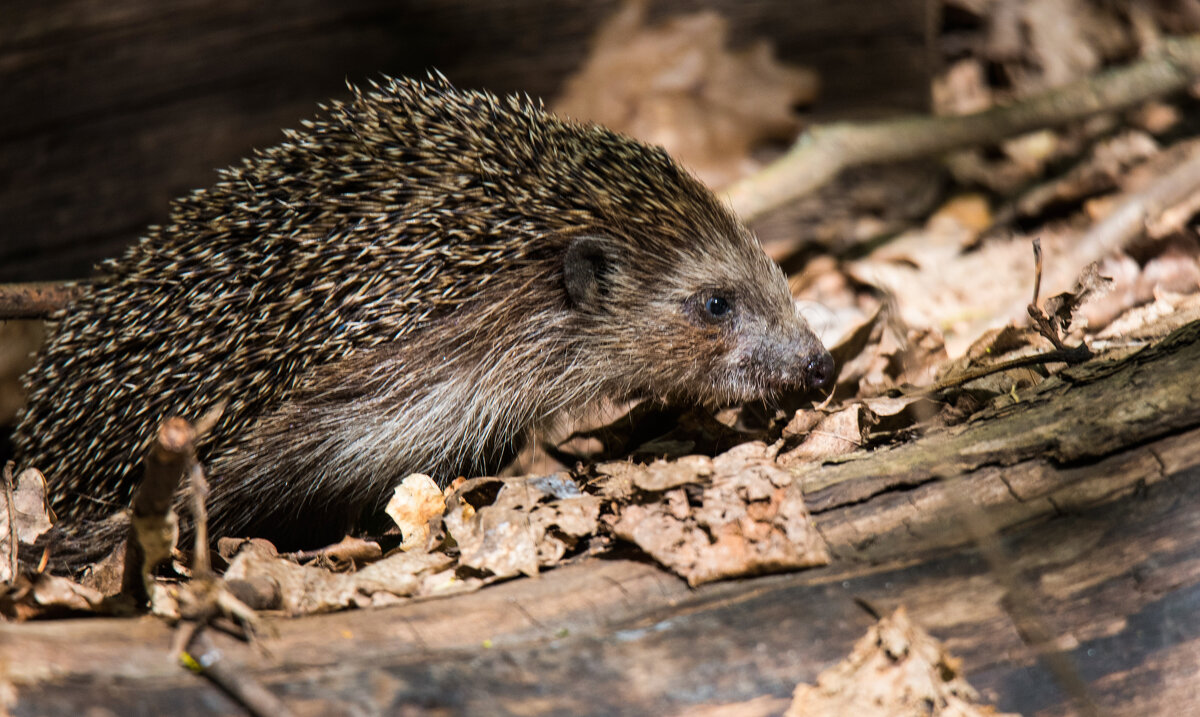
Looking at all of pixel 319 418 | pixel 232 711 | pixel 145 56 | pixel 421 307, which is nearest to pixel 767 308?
pixel 421 307

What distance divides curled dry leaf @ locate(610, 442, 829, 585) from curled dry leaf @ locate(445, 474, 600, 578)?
6.8 inches

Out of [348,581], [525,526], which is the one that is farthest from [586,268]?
[348,581]

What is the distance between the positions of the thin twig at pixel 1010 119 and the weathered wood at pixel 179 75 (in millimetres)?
965

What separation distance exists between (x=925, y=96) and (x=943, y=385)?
15.5 feet

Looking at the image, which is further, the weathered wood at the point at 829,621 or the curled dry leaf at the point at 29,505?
the curled dry leaf at the point at 29,505

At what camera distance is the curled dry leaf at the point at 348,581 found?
322cm

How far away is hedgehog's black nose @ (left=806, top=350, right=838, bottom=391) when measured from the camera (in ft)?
16.1

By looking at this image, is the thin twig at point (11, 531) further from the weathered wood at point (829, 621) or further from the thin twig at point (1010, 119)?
the thin twig at point (1010, 119)

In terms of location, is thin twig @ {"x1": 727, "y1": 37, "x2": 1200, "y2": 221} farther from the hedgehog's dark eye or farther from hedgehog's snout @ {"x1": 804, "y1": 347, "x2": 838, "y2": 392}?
hedgehog's snout @ {"x1": 804, "y1": 347, "x2": 838, "y2": 392}

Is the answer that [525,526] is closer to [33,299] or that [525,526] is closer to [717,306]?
[717,306]

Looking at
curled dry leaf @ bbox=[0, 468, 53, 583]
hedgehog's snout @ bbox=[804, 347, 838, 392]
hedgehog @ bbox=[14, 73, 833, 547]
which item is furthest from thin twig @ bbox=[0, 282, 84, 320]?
hedgehog's snout @ bbox=[804, 347, 838, 392]

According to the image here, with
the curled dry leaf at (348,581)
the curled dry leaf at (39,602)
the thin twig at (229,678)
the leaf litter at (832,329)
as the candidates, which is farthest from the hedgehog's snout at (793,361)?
the curled dry leaf at (39,602)

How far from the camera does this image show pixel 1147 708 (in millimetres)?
2795

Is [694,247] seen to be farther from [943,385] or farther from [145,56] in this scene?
[145,56]
